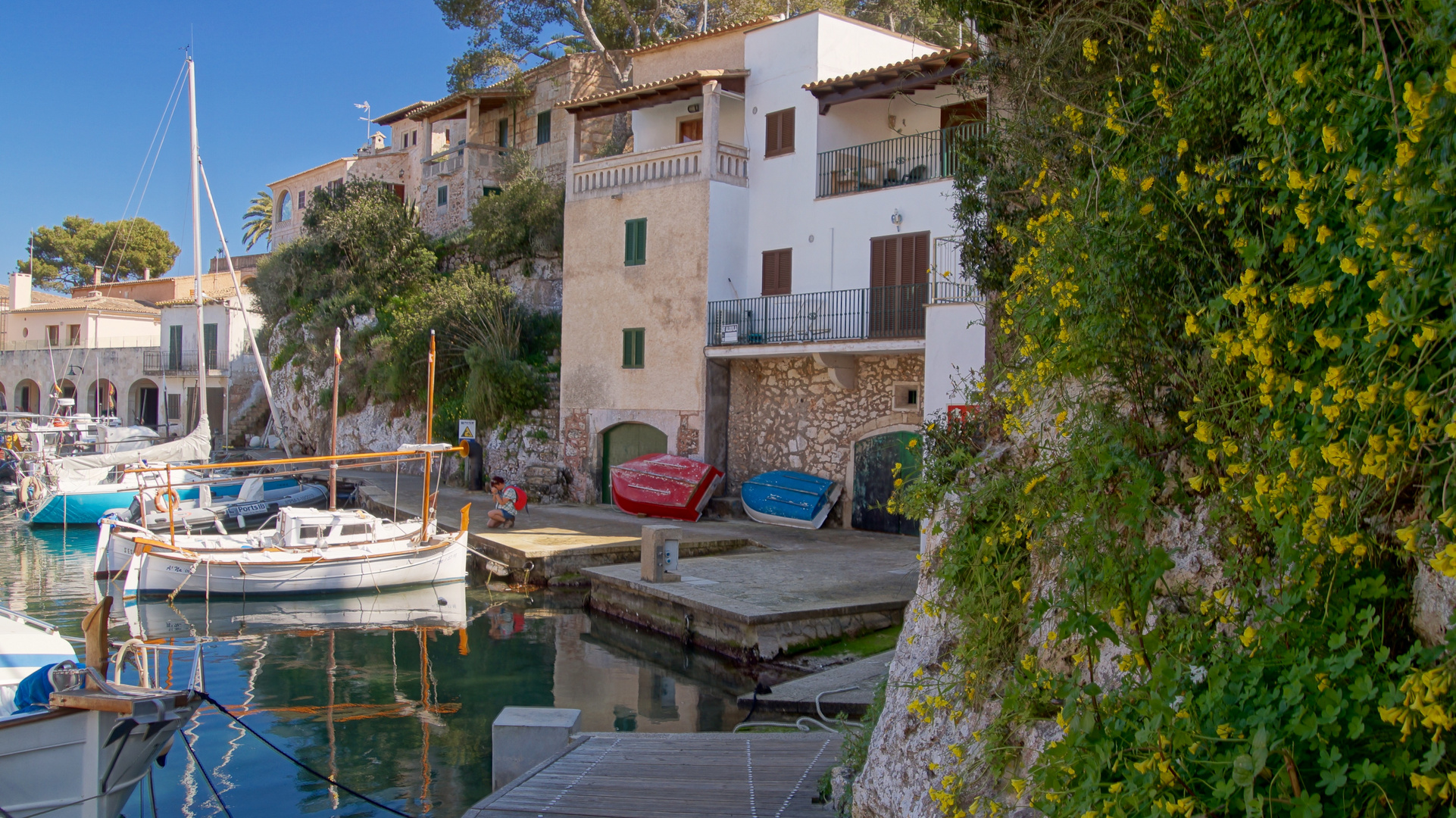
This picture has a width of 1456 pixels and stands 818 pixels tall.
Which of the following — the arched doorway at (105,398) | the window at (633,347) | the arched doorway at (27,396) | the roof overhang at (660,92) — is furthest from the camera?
the arched doorway at (27,396)

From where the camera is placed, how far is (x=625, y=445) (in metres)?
23.7

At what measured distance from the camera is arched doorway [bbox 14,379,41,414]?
182ft

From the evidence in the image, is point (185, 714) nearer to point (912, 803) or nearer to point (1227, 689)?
point (912, 803)

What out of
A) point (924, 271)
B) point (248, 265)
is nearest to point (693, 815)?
point (924, 271)

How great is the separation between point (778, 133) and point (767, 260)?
2824mm

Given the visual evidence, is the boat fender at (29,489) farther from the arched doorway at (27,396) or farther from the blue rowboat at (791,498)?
the arched doorway at (27,396)

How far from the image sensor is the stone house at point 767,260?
19281 mm

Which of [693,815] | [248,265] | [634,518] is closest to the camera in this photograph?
[693,815]

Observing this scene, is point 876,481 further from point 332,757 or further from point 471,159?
point 471,159

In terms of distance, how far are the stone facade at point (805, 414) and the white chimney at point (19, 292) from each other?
173 ft

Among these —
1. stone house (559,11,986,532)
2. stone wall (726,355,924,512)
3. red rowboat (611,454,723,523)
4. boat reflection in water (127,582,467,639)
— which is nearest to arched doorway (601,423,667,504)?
stone house (559,11,986,532)

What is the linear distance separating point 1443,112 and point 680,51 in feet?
80.7

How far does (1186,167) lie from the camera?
389cm

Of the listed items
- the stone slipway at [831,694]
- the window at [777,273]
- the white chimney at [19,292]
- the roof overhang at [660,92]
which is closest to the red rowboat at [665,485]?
the window at [777,273]
